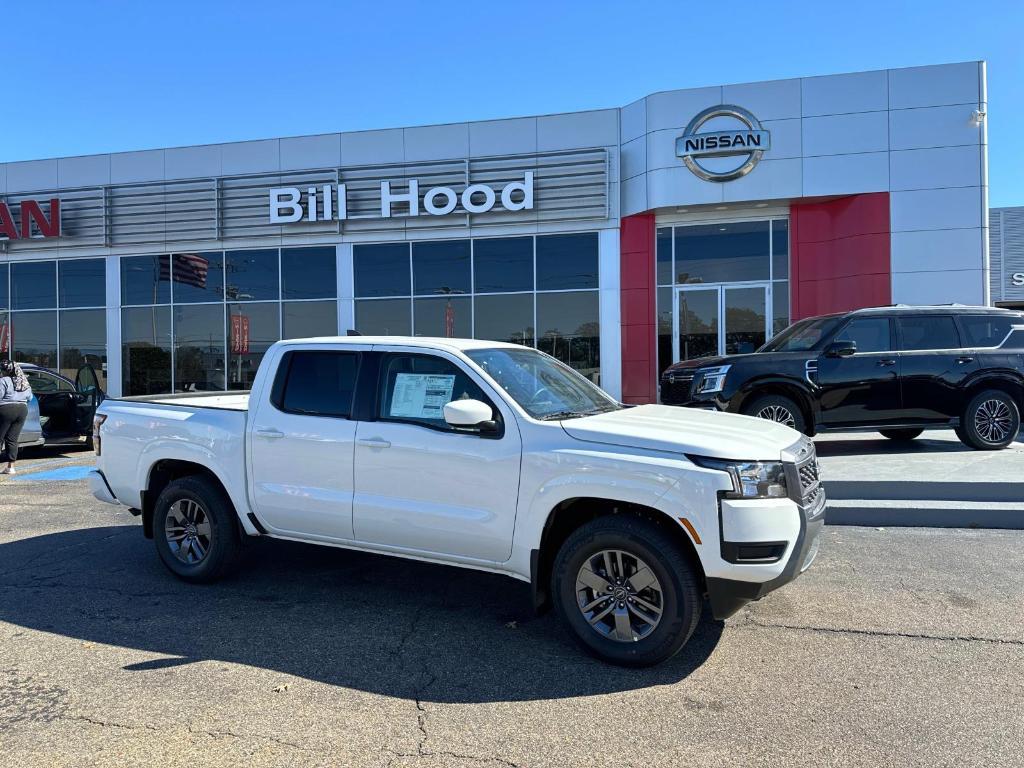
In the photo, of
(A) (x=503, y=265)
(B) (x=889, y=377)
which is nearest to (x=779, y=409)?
(B) (x=889, y=377)

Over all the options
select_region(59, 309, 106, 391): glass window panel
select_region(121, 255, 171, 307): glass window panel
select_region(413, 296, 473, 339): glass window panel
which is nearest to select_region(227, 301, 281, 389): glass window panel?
select_region(121, 255, 171, 307): glass window panel

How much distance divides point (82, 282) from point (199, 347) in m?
3.99

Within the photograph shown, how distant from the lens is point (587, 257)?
17328mm

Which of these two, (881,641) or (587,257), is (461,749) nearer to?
(881,641)

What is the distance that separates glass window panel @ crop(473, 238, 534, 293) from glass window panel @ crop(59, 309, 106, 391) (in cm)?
1063

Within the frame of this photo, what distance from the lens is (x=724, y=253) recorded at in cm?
1688

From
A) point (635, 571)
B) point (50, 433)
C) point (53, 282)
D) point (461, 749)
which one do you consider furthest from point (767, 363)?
point (53, 282)

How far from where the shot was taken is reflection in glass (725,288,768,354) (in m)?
16.7

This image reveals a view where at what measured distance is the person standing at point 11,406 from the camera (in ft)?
34.1

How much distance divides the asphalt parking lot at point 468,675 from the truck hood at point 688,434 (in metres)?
1.16

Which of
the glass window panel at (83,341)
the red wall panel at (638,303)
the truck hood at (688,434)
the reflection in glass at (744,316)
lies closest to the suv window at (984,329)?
the truck hood at (688,434)

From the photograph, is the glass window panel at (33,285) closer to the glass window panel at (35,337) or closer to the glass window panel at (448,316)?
the glass window panel at (35,337)

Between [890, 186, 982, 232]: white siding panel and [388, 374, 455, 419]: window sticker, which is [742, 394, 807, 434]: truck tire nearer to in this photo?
[388, 374, 455, 419]: window sticker

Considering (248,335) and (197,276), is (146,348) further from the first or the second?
(248,335)
